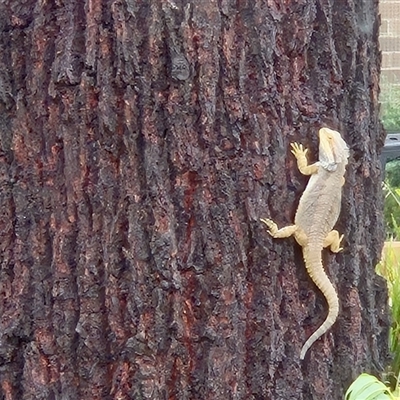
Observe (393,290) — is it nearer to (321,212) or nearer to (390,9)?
(321,212)

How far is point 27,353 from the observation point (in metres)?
1.63

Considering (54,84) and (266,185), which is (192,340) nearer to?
(266,185)

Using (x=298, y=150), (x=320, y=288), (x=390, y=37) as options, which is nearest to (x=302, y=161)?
(x=298, y=150)

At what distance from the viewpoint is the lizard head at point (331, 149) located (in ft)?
5.28

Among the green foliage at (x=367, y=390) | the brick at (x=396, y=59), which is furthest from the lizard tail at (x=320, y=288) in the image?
the brick at (x=396, y=59)

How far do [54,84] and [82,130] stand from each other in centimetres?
11

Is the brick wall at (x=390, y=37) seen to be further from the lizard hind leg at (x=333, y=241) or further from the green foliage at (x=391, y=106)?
the lizard hind leg at (x=333, y=241)

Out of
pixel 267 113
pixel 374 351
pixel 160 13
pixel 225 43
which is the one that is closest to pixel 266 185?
pixel 267 113

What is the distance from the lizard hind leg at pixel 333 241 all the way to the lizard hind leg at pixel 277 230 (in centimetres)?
9

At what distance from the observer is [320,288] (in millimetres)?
1671

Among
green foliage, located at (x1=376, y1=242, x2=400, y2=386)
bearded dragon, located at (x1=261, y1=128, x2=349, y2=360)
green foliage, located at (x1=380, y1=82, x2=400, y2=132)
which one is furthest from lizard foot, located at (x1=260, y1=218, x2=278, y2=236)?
green foliage, located at (x1=380, y1=82, x2=400, y2=132)

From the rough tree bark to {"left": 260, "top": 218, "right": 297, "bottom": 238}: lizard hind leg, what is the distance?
2 centimetres

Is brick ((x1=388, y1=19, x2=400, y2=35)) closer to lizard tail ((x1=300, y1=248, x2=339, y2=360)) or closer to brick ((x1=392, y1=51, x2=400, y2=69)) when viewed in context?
brick ((x1=392, y1=51, x2=400, y2=69))

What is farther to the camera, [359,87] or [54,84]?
[359,87]
